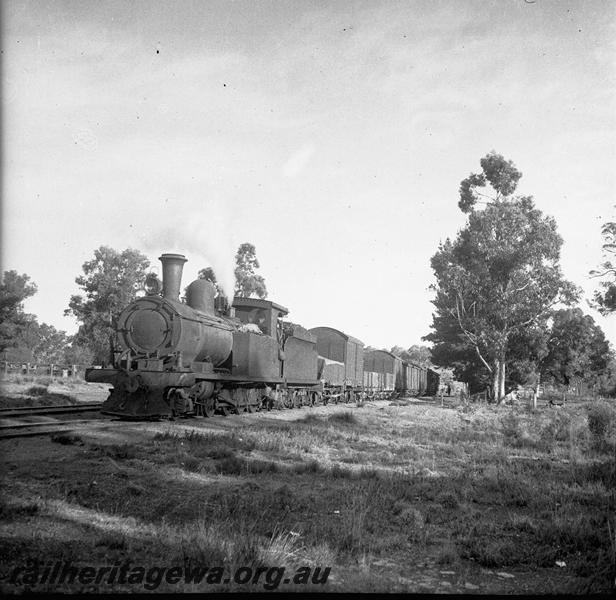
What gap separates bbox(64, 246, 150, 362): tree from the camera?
46.3 m

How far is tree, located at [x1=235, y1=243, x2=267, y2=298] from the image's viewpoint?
148 feet

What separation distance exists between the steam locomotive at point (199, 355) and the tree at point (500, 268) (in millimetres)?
11978

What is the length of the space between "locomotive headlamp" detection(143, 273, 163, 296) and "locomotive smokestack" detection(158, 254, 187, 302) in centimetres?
15

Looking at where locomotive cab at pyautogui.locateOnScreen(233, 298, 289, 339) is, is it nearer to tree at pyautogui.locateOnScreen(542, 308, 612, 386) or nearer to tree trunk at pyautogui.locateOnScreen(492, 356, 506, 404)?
tree trunk at pyautogui.locateOnScreen(492, 356, 506, 404)

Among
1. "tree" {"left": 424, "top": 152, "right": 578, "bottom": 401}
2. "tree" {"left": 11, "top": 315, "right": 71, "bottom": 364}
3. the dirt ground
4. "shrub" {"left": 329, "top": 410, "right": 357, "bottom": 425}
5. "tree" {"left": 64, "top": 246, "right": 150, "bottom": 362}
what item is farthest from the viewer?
"tree" {"left": 11, "top": 315, "right": 71, "bottom": 364}

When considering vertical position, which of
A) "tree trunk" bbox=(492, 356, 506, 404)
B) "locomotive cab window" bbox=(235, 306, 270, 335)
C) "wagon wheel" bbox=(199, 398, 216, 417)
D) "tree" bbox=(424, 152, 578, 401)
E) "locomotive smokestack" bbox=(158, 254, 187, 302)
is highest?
"tree" bbox=(424, 152, 578, 401)

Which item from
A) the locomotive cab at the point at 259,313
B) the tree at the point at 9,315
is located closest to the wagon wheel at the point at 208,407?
the locomotive cab at the point at 259,313

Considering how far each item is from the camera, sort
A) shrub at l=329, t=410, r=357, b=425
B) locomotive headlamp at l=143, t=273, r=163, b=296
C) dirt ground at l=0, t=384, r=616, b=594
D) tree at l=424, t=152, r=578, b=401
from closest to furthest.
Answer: dirt ground at l=0, t=384, r=616, b=594
locomotive headlamp at l=143, t=273, r=163, b=296
shrub at l=329, t=410, r=357, b=425
tree at l=424, t=152, r=578, b=401

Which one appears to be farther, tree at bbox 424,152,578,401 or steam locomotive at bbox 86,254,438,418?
tree at bbox 424,152,578,401

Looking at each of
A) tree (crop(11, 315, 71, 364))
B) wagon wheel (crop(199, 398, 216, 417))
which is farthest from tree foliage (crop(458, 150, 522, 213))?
tree (crop(11, 315, 71, 364))

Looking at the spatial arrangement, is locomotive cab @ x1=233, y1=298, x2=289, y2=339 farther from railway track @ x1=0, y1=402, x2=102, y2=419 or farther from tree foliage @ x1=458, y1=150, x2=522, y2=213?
tree foliage @ x1=458, y1=150, x2=522, y2=213

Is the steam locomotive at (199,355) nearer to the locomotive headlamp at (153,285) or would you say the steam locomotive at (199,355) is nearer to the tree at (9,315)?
the locomotive headlamp at (153,285)

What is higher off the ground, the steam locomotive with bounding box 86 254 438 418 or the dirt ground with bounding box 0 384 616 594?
the steam locomotive with bounding box 86 254 438 418

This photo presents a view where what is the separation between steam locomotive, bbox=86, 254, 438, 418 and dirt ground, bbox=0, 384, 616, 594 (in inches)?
63.4
